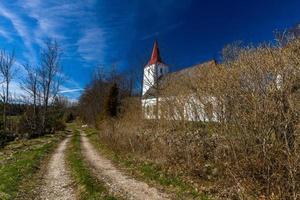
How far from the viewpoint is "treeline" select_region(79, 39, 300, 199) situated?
6.02 metres

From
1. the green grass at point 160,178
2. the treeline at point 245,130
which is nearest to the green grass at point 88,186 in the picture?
the green grass at point 160,178

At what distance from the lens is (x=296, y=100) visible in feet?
19.0

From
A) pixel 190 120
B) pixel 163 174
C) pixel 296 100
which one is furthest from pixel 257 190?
pixel 190 120

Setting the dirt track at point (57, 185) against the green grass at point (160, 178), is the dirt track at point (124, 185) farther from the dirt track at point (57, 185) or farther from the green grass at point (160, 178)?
the dirt track at point (57, 185)

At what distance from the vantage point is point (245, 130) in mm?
7254

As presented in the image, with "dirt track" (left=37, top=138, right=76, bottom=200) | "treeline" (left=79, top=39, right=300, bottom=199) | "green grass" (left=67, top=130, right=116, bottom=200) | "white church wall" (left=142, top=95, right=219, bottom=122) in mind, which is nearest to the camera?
"treeline" (left=79, top=39, right=300, bottom=199)

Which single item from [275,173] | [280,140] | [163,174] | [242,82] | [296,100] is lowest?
[163,174]

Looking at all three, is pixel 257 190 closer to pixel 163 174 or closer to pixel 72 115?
pixel 163 174

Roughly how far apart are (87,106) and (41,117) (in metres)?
18.6

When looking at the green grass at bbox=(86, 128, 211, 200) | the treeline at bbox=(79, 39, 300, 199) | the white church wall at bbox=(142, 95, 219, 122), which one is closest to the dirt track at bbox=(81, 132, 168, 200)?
the green grass at bbox=(86, 128, 211, 200)

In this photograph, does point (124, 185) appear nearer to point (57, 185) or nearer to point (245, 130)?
point (57, 185)

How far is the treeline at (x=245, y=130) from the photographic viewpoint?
6023 mm

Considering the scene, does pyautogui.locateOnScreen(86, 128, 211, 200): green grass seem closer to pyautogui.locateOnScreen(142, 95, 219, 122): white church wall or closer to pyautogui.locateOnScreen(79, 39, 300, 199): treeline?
pyautogui.locateOnScreen(79, 39, 300, 199): treeline

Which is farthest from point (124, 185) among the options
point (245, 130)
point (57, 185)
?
point (245, 130)
